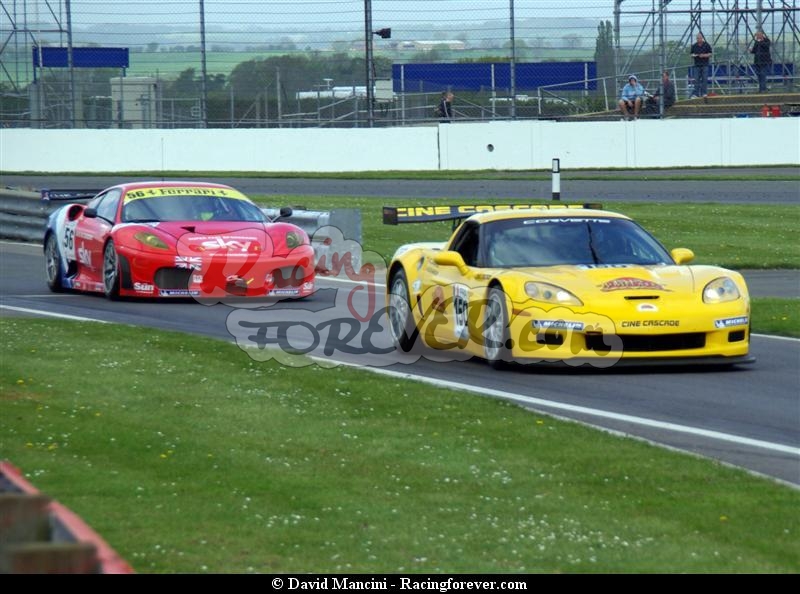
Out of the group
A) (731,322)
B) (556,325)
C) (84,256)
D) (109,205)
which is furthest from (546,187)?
(556,325)

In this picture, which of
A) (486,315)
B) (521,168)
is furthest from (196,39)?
(486,315)

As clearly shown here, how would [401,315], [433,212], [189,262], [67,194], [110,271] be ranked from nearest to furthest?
[401,315], [433,212], [189,262], [110,271], [67,194]

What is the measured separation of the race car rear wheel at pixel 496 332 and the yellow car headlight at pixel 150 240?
483 centimetres

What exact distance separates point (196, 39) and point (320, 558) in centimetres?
2601

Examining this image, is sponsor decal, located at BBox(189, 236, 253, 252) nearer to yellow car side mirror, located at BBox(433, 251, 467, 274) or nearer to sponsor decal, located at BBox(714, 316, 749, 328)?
yellow car side mirror, located at BBox(433, 251, 467, 274)

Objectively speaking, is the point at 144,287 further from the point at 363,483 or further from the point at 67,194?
the point at 363,483

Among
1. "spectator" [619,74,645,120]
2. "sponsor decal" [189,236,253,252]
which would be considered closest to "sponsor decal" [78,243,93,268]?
"sponsor decal" [189,236,253,252]

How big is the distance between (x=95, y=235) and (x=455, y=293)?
5.43 m

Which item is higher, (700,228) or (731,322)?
(700,228)

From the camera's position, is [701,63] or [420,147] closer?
[420,147]

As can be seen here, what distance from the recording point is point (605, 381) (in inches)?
381

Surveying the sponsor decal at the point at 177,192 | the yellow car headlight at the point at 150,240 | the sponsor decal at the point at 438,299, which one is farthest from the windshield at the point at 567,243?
the sponsor decal at the point at 177,192
